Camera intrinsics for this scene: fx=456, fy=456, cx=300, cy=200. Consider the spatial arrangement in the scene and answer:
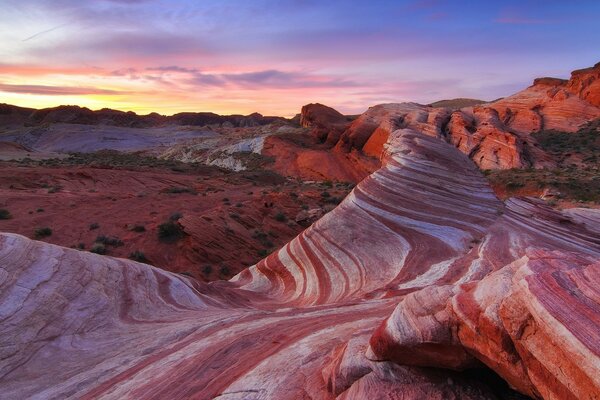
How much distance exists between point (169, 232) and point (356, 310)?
13.0 meters

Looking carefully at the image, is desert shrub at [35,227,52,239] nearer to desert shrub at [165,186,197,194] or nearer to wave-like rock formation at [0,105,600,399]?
wave-like rock formation at [0,105,600,399]

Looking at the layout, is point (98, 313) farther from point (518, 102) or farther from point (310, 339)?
point (518, 102)

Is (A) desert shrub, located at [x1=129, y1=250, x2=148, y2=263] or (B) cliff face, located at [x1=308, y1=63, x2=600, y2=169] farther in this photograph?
(B) cliff face, located at [x1=308, y1=63, x2=600, y2=169]

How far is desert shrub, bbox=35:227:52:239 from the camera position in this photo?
1738cm

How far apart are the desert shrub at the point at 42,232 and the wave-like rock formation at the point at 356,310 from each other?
992cm

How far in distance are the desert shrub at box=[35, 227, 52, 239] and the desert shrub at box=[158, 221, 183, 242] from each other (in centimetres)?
416

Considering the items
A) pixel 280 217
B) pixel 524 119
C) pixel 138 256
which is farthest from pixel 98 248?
pixel 524 119

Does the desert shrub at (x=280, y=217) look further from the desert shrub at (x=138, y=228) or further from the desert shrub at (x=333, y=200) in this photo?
the desert shrub at (x=138, y=228)

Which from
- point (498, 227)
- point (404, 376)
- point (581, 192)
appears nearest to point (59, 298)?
point (404, 376)

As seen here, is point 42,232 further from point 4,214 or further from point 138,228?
point 4,214

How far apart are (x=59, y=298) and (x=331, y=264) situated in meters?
5.40

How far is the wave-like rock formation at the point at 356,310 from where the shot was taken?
10.3 ft

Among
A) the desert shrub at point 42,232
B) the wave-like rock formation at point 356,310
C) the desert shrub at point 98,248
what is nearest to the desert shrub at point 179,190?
the desert shrub at point 42,232

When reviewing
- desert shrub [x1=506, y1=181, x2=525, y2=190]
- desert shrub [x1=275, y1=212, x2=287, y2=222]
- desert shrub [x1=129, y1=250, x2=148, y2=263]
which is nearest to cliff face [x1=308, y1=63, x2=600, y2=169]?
desert shrub [x1=506, y1=181, x2=525, y2=190]
